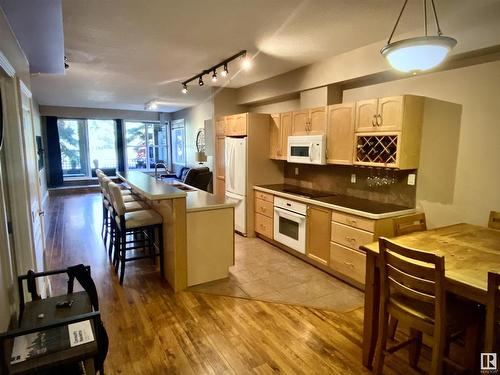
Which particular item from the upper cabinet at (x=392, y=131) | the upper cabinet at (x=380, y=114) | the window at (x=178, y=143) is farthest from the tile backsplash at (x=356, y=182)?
the window at (x=178, y=143)

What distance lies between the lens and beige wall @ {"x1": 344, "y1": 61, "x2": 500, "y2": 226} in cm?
262

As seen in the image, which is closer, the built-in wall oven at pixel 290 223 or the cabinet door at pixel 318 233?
the cabinet door at pixel 318 233

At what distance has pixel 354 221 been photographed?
10.4 ft

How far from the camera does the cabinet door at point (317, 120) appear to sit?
3814mm

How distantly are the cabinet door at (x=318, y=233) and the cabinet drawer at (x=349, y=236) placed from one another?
0.36 ft

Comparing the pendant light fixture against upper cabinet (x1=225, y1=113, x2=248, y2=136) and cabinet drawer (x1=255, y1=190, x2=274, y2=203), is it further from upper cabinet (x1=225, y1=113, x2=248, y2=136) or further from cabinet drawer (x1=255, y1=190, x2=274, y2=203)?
upper cabinet (x1=225, y1=113, x2=248, y2=136)

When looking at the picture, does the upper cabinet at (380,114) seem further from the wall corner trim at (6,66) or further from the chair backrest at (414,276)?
the wall corner trim at (6,66)

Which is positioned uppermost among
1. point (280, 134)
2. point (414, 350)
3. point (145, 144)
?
point (280, 134)

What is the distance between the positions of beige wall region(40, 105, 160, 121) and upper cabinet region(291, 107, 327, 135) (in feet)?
23.9

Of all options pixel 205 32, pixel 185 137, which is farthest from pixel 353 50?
pixel 185 137

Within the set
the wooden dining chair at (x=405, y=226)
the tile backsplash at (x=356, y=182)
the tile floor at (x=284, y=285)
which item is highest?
the tile backsplash at (x=356, y=182)

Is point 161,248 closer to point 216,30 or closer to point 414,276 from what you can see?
point 216,30

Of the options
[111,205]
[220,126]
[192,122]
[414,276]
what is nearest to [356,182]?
[414,276]

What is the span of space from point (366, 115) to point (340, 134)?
398mm
